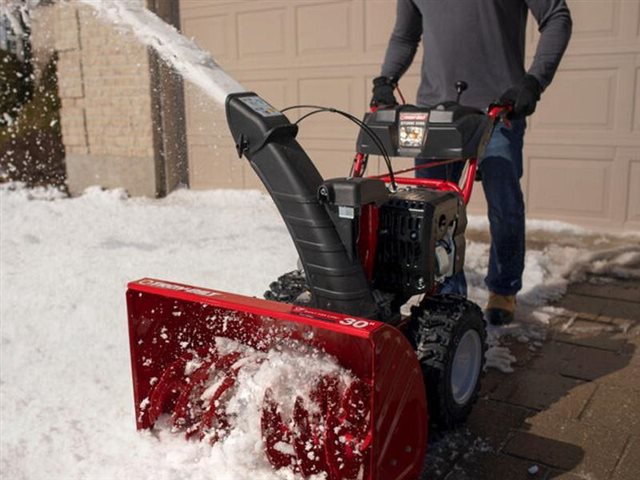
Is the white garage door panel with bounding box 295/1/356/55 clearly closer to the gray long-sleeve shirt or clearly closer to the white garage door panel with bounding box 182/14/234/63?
the white garage door panel with bounding box 182/14/234/63

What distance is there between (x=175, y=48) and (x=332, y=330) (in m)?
A: 6.37

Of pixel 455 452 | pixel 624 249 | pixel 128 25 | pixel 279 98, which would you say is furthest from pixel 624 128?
pixel 128 25

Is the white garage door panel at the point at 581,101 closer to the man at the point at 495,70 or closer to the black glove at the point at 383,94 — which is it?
the man at the point at 495,70

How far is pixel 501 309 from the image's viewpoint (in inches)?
148

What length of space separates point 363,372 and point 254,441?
0.42 m

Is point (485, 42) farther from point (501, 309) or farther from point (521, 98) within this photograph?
point (501, 309)

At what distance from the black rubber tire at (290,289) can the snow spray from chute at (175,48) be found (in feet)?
16.1

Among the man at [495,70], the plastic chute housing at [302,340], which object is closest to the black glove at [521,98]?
the man at [495,70]

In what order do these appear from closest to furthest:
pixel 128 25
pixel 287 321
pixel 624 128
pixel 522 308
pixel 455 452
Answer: pixel 287 321, pixel 455 452, pixel 522 308, pixel 624 128, pixel 128 25

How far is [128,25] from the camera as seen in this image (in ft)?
26.9

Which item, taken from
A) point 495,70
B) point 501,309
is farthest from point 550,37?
point 501,309

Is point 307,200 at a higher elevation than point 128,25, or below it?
below

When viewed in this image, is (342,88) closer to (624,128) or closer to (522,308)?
(624,128)

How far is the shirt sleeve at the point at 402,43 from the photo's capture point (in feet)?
12.4
